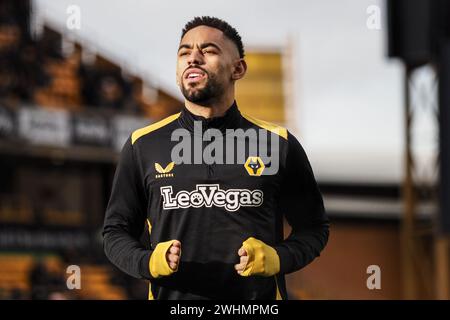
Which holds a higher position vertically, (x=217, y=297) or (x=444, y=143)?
(x=444, y=143)

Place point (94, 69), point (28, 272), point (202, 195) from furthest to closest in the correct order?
point (94, 69) → point (28, 272) → point (202, 195)

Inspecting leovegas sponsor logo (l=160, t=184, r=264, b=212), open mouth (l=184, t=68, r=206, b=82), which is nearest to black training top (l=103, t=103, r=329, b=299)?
leovegas sponsor logo (l=160, t=184, r=264, b=212)

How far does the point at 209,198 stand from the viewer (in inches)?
A: 105

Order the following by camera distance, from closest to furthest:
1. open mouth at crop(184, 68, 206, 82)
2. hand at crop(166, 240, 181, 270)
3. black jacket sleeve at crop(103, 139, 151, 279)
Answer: hand at crop(166, 240, 181, 270) < open mouth at crop(184, 68, 206, 82) < black jacket sleeve at crop(103, 139, 151, 279)

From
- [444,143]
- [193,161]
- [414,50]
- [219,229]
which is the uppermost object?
[414,50]

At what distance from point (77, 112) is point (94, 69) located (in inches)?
104

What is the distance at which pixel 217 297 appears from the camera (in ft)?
8.91

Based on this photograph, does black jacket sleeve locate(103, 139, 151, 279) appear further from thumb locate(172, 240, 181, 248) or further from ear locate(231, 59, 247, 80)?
ear locate(231, 59, 247, 80)

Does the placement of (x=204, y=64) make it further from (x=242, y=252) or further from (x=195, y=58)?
(x=242, y=252)

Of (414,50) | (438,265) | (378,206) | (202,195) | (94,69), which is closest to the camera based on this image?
(202,195)

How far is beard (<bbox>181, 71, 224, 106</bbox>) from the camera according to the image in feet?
8.89

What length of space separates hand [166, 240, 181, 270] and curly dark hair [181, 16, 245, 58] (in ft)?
1.83
